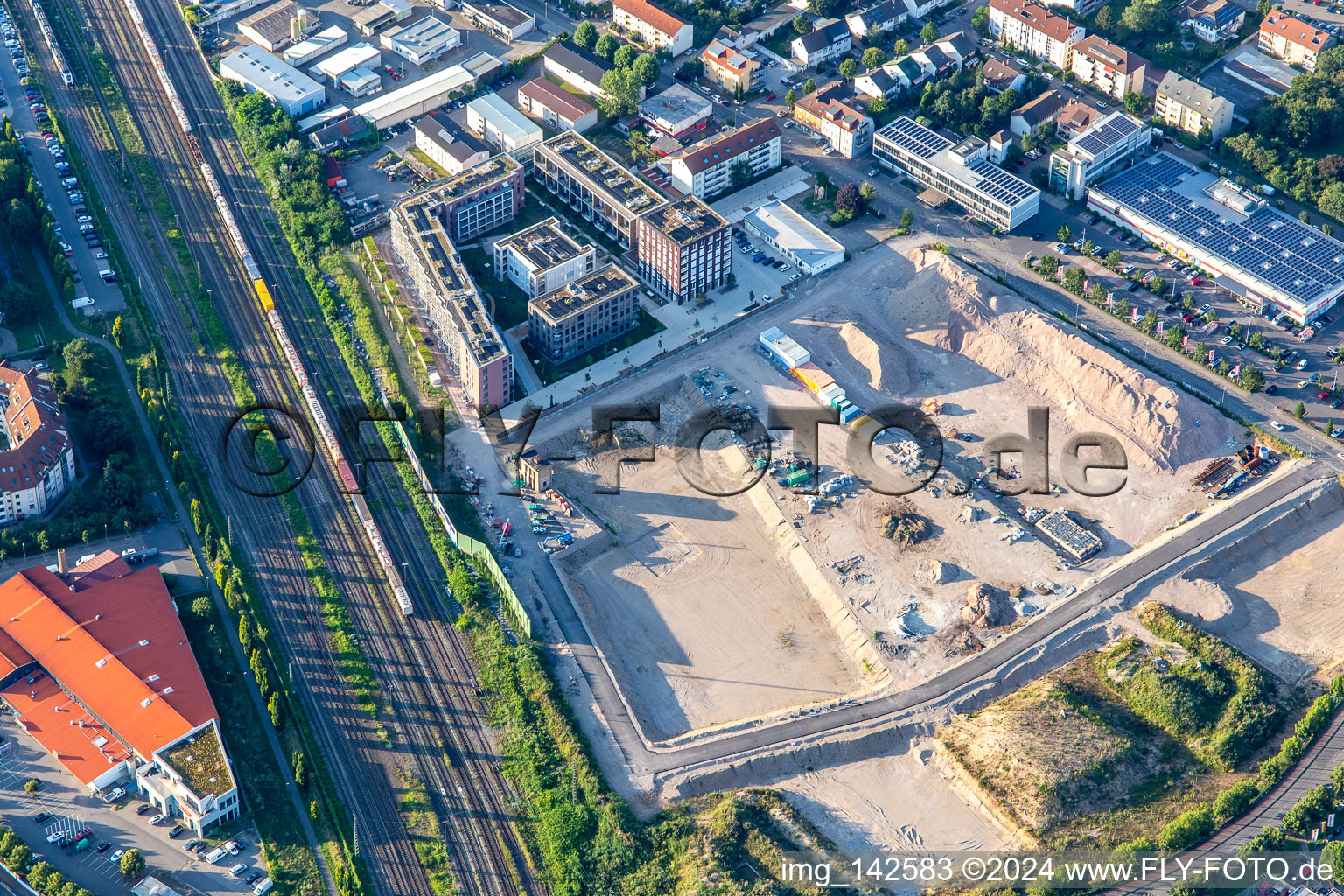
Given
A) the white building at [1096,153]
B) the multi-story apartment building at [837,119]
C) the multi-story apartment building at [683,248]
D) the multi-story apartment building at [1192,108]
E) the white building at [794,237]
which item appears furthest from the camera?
the multi-story apartment building at [837,119]

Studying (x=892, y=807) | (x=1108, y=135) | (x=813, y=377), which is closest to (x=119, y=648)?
(x=892, y=807)

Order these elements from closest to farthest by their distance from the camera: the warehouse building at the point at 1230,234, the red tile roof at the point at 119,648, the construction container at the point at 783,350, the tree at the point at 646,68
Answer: the red tile roof at the point at 119,648 → the construction container at the point at 783,350 → the warehouse building at the point at 1230,234 → the tree at the point at 646,68

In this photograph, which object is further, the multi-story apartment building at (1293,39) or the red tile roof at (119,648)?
the multi-story apartment building at (1293,39)

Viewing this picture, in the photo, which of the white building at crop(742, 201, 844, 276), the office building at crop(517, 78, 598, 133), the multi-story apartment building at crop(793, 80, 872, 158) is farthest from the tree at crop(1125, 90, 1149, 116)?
the office building at crop(517, 78, 598, 133)

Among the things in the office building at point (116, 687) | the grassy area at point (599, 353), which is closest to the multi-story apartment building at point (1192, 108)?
the grassy area at point (599, 353)

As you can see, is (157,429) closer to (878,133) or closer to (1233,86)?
(878,133)

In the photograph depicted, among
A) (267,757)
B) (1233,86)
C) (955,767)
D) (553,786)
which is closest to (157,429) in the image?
(267,757)

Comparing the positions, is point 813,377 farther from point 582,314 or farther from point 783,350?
point 582,314

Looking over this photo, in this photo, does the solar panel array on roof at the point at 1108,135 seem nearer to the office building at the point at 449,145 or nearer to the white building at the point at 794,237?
the white building at the point at 794,237
